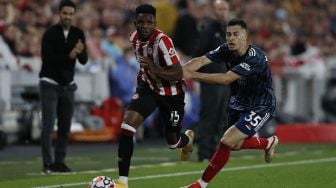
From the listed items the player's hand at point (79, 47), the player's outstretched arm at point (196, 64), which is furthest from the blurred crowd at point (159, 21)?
the player's outstretched arm at point (196, 64)

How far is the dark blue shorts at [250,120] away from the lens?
1236cm

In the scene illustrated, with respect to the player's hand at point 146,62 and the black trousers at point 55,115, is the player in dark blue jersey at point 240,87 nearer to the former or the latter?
the player's hand at point 146,62

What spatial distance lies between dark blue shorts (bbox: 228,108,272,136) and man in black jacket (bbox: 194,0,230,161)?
4069 mm

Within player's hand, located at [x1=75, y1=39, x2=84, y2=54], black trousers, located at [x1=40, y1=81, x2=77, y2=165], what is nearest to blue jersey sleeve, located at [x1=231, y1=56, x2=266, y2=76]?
player's hand, located at [x1=75, y1=39, x2=84, y2=54]

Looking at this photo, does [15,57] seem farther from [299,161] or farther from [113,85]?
[299,161]

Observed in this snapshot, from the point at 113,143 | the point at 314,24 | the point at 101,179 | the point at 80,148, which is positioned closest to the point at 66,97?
the point at 101,179

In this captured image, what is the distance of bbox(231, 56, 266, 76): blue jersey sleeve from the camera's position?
1216cm

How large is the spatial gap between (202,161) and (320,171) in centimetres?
257

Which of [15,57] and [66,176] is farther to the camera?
[15,57]

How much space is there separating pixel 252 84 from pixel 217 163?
117 centimetres

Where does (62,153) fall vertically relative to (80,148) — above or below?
above

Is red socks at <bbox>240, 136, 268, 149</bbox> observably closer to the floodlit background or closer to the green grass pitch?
the green grass pitch

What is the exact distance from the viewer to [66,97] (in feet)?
49.6

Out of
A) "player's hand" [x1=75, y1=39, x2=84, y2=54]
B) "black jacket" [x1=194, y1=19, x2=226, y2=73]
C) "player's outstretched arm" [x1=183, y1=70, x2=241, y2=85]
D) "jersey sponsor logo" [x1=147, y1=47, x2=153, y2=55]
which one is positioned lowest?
"black jacket" [x1=194, y1=19, x2=226, y2=73]
